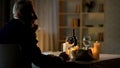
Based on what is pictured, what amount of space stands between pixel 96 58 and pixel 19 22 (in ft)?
3.40

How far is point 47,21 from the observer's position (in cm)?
705

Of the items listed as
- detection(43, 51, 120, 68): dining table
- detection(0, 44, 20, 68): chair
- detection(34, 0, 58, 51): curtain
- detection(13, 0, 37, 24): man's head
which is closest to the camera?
detection(0, 44, 20, 68): chair

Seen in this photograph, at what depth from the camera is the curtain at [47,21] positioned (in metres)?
7.03

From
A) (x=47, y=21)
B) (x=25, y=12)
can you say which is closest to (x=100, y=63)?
(x=25, y=12)

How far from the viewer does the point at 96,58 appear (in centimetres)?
304

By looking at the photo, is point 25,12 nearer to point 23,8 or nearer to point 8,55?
point 23,8

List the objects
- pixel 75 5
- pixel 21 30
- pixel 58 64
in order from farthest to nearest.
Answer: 1. pixel 75 5
2. pixel 58 64
3. pixel 21 30

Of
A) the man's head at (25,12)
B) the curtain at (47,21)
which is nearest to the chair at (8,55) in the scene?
the man's head at (25,12)

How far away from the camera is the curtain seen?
7.03 metres

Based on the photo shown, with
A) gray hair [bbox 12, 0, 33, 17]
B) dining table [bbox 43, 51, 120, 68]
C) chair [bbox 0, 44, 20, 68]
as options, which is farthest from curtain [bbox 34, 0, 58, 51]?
chair [bbox 0, 44, 20, 68]

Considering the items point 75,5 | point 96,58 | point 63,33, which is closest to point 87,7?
point 75,5

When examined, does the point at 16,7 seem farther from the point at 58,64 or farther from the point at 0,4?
the point at 0,4

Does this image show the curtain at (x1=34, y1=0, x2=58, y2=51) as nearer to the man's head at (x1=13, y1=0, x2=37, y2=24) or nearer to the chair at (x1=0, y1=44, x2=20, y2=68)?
the man's head at (x1=13, y1=0, x2=37, y2=24)

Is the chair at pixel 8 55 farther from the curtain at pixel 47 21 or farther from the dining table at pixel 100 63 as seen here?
the curtain at pixel 47 21
